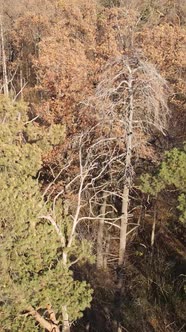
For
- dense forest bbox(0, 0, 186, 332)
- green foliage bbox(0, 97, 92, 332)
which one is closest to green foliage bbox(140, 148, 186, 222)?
dense forest bbox(0, 0, 186, 332)

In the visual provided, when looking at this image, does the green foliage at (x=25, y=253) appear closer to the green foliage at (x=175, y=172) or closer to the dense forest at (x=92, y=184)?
the dense forest at (x=92, y=184)

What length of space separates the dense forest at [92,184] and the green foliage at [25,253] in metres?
0.03

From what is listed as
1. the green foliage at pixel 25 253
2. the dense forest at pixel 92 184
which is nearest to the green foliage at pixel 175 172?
the dense forest at pixel 92 184

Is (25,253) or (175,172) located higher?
(175,172)

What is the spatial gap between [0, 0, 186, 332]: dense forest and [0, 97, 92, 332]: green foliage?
1.2 inches

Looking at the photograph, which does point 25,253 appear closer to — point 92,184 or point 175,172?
point 92,184

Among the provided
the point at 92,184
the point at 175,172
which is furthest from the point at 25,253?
the point at 175,172

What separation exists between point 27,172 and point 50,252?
220cm

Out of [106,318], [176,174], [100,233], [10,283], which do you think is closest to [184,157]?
[176,174]

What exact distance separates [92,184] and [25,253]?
279 centimetres

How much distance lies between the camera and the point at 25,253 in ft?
34.7

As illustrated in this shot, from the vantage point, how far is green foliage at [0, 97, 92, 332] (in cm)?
988

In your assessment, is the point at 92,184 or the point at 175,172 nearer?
the point at 92,184

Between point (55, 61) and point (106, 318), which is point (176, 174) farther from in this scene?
point (106, 318)
